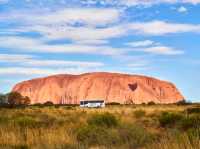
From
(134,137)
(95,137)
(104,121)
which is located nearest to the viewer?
(134,137)

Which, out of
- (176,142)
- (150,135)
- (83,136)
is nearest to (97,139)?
(83,136)

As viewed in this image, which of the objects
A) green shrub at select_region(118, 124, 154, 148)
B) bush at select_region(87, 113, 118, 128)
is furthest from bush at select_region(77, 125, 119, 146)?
bush at select_region(87, 113, 118, 128)

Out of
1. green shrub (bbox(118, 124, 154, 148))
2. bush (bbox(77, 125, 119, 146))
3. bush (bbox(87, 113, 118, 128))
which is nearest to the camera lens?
green shrub (bbox(118, 124, 154, 148))

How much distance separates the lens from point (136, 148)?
12.3 m

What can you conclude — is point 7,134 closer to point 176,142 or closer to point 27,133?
point 27,133

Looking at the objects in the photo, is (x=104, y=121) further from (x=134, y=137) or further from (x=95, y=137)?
(x=134, y=137)

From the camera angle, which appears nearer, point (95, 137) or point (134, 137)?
point (134, 137)

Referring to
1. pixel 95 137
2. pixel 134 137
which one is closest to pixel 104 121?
pixel 95 137

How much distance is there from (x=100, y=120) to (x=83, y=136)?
5037 millimetres

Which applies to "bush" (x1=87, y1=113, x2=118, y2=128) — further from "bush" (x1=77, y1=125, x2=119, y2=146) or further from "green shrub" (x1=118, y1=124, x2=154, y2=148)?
"bush" (x1=77, y1=125, x2=119, y2=146)

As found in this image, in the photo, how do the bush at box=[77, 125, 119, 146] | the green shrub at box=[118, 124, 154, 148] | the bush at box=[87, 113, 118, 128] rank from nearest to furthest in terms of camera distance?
the green shrub at box=[118, 124, 154, 148] < the bush at box=[77, 125, 119, 146] < the bush at box=[87, 113, 118, 128]

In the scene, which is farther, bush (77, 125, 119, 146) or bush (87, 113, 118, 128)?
bush (87, 113, 118, 128)

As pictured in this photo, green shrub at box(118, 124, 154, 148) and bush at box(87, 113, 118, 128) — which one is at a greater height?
bush at box(87, 113, 118, 128)

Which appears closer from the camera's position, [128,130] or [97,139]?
[97,139]
